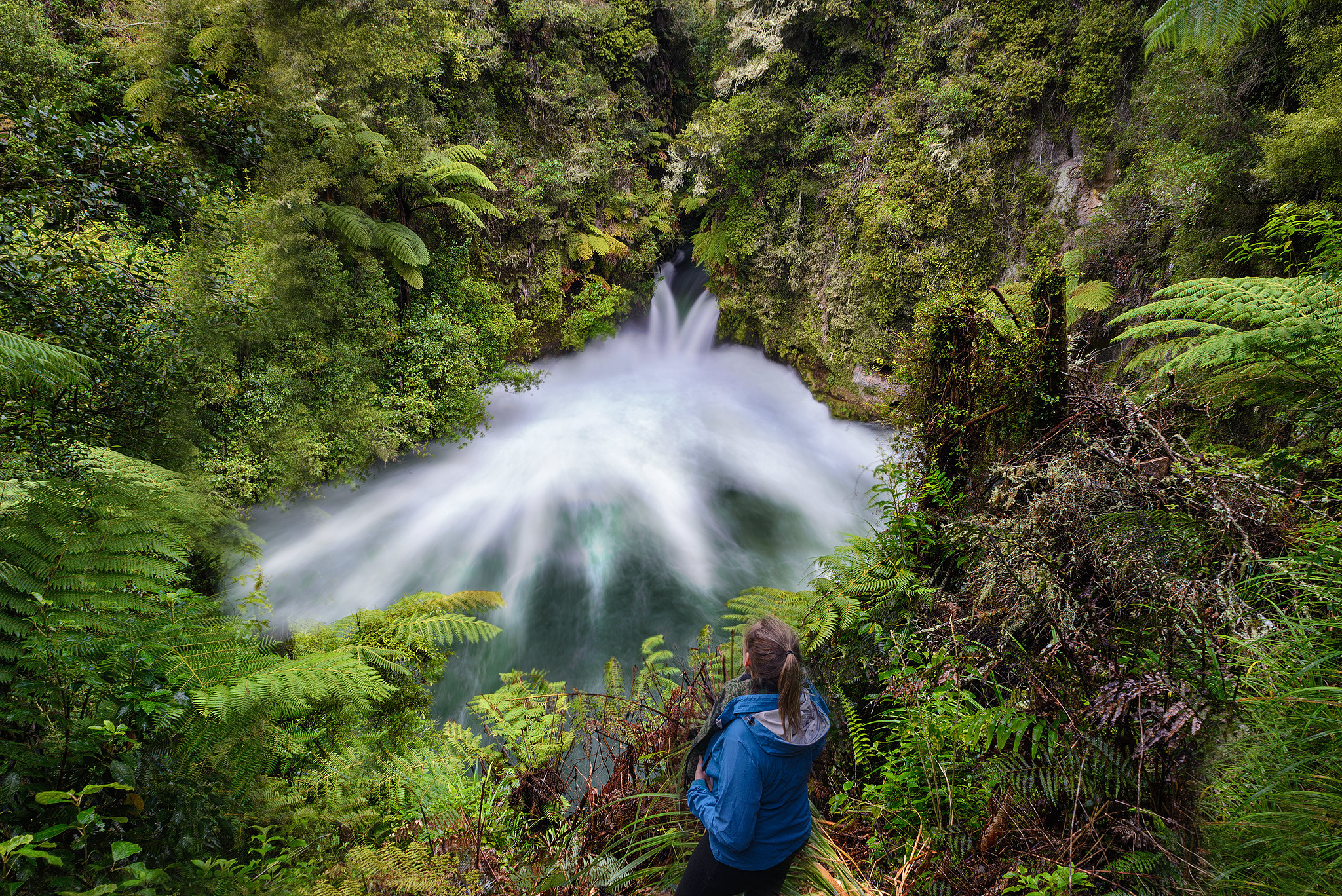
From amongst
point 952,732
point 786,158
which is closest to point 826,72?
point 786,158

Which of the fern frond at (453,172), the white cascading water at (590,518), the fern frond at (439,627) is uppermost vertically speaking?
the fern frond at (453,172)

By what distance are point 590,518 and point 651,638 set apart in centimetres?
534

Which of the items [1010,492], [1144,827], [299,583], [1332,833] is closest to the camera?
[1332,833]

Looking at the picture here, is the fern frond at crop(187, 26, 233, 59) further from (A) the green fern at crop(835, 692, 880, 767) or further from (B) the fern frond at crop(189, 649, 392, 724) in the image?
(A) the green fern at crop(835, 692, 880, 767)

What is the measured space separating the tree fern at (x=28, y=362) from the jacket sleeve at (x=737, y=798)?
2728 millimetres

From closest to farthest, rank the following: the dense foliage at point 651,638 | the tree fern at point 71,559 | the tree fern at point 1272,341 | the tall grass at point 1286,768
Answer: the tall grass at point 1286,768
the dense foliage at point 651,638
the tree fern at point 71,559
the tree fern at point 1272,341

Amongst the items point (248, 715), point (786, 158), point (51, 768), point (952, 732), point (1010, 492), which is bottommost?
point (952, 732)

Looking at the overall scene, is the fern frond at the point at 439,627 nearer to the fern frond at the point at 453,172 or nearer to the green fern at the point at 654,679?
the green fern at the point at 654,679

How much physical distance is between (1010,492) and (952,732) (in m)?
1.19

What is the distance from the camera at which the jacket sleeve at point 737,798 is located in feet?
5.65

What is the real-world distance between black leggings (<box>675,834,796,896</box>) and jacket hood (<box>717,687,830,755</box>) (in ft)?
1.50

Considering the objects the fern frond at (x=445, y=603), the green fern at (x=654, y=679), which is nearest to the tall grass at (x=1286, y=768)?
the green fern at (x=654, y=679)

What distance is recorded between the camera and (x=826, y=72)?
10.6m

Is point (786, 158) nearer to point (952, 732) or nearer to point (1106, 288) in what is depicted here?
point (1106, 288)
